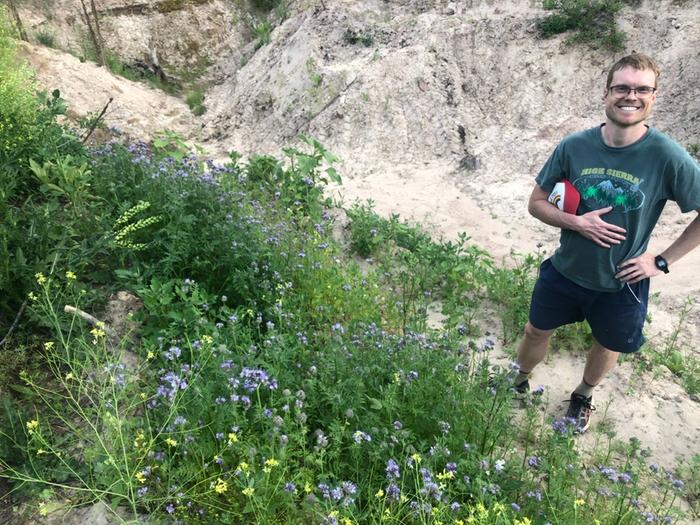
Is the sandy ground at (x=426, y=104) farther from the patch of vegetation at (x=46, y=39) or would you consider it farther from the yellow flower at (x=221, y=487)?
the yellow flower at (x=221, y=487)

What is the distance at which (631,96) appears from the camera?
2.60 m

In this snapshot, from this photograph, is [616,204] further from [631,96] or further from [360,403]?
[360,403]

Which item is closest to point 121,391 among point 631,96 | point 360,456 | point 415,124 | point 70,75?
point 360,456

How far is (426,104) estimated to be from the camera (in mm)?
9516

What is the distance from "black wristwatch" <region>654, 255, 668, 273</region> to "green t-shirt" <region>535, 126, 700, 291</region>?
0.35 ft

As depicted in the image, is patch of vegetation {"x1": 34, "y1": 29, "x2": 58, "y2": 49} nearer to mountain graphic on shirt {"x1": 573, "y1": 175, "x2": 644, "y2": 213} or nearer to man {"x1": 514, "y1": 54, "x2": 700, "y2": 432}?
man {"x1": 514, "y1": 54, "x2": 700, "y2": 432}

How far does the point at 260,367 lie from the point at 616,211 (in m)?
2.26

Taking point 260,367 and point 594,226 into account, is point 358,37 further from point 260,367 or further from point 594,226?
point 260,367

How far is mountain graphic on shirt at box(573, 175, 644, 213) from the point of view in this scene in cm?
269

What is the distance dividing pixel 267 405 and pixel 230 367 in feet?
1.02

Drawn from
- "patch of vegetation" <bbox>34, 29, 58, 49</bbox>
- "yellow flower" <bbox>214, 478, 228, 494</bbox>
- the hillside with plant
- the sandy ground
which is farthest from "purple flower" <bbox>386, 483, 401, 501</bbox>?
"patch of vegetation" <bbox>34, 29, 58, 49</bbox>

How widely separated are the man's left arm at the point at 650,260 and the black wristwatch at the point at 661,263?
0.02m

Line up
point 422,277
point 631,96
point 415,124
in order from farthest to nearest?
point 415,124
point 422,277
point 631,96

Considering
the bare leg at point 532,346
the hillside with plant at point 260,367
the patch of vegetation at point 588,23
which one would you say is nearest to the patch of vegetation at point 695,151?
the patch of vegetation at point 588,23
